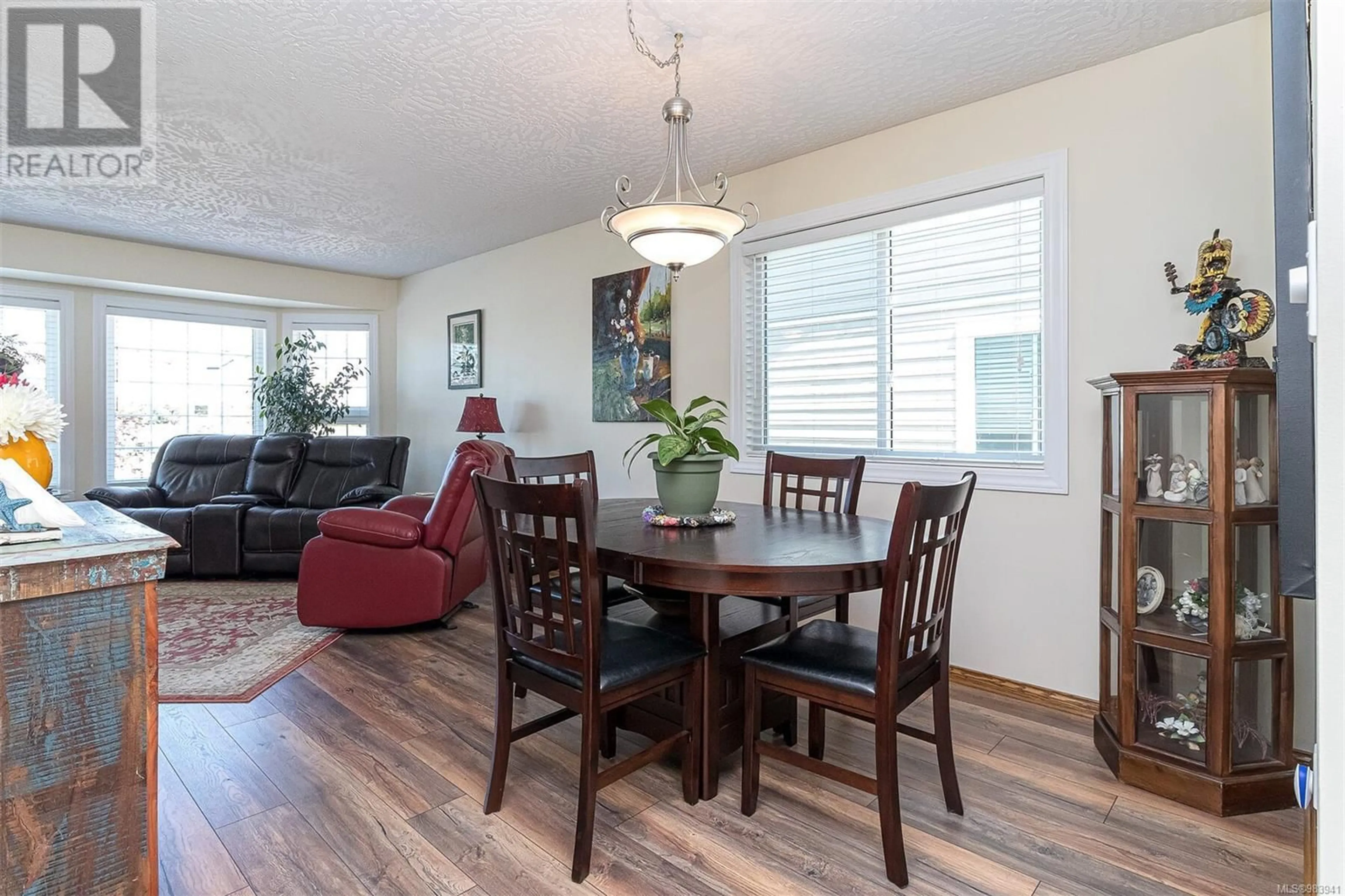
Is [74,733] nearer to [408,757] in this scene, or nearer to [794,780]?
[408,757]

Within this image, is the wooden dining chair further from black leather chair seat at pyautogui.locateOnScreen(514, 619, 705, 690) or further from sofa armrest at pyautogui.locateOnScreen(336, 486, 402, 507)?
sofa armrest at pyautogui.locateOnScreen(336, 486, 402, 507)

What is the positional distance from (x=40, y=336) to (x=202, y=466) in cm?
156

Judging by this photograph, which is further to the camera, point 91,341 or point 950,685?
point 91,341

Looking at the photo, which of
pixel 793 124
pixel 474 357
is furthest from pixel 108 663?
pixel 474 357

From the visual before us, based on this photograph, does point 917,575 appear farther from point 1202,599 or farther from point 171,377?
point 171,377

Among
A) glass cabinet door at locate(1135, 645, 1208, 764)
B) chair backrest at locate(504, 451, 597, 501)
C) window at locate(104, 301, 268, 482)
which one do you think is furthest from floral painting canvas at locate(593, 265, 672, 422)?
window at locate(104, 301, 268, 482)

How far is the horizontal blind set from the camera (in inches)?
112

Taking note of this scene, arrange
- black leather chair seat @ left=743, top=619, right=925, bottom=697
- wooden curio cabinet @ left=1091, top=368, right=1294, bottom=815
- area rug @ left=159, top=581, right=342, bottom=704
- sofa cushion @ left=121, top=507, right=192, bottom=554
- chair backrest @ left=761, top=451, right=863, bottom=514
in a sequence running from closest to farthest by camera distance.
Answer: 1. black leather chair seat @ left=743, top=619, right=925, bottom=697
2. wooden curio cabinet @ left=1091, top=368, right=1294, bottom=815
3. chair backrest @ left=761, top=451, right=863, bottom=514
4. area rug @ left=159, top=581, right=342, bottom=704
5. sofa cushion @ left=121, top=507, right=192, bottom=554

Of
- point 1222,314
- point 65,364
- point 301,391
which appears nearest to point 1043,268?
point 1222,314

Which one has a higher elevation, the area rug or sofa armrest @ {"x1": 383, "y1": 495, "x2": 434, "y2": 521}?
sofa armrest @ {"x1": 383, "y1": 495, "x2": 434, "y2": 521}

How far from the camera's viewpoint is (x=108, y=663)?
1.16 m

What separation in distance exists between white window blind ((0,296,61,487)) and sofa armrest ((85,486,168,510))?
0.67 metres

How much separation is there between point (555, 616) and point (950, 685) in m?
1.94

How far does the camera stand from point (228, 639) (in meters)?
3.43
